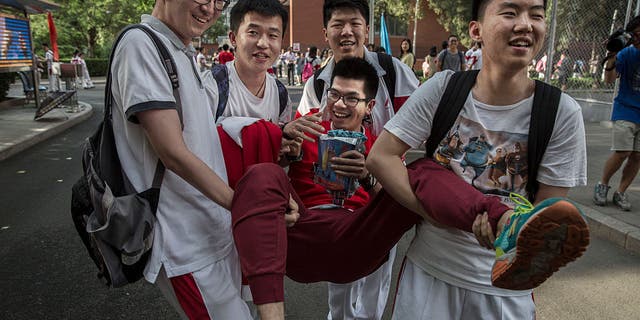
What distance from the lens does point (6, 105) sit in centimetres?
1304

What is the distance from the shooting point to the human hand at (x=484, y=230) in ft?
4.64

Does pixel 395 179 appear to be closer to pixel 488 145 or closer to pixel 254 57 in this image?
pixel 488 145

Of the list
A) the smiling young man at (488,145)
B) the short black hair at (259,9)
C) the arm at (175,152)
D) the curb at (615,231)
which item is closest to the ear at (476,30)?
the smiling young man at (488,145)

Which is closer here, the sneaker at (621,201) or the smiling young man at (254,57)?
the smiling young man at (254,57)

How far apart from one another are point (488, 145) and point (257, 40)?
1.30m

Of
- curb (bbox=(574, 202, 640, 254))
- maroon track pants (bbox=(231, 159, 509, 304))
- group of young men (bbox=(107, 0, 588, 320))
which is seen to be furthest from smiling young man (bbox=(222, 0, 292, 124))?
curb (bbox=(574, 202, 640, 254))

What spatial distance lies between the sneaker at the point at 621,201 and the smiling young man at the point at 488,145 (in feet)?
13.2

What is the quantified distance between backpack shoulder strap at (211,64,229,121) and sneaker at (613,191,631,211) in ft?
15.3

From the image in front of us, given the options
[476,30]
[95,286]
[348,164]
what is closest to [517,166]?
[476,30]

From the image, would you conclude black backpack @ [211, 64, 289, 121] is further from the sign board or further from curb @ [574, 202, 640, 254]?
the sign board

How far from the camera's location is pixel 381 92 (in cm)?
268

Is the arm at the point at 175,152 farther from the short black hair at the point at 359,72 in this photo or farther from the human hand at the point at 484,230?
the short black hair at the point at 359,72

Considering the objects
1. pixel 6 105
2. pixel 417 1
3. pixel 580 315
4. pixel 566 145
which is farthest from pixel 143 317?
pixel 417 1

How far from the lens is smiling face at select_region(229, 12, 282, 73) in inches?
93.2
